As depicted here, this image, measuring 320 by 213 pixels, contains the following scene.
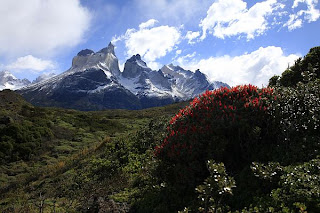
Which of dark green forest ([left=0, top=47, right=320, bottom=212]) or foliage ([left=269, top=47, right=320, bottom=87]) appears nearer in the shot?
dark green forest ([left=0, top=47, right=320, bottom=212])

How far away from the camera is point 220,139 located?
838 cm

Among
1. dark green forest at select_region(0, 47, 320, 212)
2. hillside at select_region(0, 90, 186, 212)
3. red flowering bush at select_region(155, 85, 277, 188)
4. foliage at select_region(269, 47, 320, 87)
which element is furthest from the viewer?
hillside at select_region(0, 90, 186, 212)

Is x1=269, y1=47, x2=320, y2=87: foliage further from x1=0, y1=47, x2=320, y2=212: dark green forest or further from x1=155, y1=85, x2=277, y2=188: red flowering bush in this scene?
x1=155, y1=85, x2=277, y2=188: red flowering bush

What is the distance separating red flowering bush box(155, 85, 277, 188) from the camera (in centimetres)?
827

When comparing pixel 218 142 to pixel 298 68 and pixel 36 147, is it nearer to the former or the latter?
pixel 298 68

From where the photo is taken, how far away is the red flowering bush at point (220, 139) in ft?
27.1

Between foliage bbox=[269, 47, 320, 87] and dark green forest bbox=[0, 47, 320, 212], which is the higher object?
foliage bbox=[269, 47, 320, 87]

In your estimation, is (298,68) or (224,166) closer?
(224,166)

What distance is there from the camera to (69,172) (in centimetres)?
1658

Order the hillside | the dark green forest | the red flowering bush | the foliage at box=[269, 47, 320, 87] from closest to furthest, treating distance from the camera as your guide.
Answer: the dark green forest
the red flowering bush
the foliage at box=[269, 47, 320, 87]
the hillside

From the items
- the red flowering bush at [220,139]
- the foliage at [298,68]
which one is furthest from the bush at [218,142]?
the foliage at [298,68]

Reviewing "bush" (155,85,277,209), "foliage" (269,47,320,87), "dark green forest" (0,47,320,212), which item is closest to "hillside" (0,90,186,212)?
"dark green forest" (0,47,320,212)

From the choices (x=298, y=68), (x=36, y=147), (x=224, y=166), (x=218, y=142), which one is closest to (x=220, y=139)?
(x=218, y=142)

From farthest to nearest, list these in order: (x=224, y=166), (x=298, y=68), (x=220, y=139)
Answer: (x=298, y=68) → (x=220, y=139) → (x=224, y=166)
